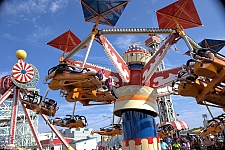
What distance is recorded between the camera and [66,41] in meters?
12.8

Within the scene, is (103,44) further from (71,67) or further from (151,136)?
(151,136)

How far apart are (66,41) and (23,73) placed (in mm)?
6314

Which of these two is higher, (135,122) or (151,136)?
(135,122)

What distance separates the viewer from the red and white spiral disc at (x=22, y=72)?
17.0m

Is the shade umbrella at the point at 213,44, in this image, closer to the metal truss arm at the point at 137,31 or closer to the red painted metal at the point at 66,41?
the metal truss arm at the point at 137,31

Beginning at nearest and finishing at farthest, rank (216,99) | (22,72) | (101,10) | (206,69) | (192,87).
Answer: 1. (206,69)
2. (192,87)
3. (216,99)
4. (101,10)
5. (22,72)

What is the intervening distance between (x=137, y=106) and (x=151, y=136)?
1260mm

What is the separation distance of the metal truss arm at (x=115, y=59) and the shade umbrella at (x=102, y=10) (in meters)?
0.97

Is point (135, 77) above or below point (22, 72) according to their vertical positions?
below

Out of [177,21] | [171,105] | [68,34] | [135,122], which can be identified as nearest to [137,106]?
[135,122]

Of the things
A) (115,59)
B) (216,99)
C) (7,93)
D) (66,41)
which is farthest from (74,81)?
(7,93)

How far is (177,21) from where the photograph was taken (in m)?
10.1

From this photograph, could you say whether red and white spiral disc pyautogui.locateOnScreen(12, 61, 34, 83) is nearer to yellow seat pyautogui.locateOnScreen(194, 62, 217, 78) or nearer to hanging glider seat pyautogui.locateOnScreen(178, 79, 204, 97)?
hanging glider seat pyautogui.locateOnScreen(178, 79, 204, 97)

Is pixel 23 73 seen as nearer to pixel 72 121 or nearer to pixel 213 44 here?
pixel 72 121
